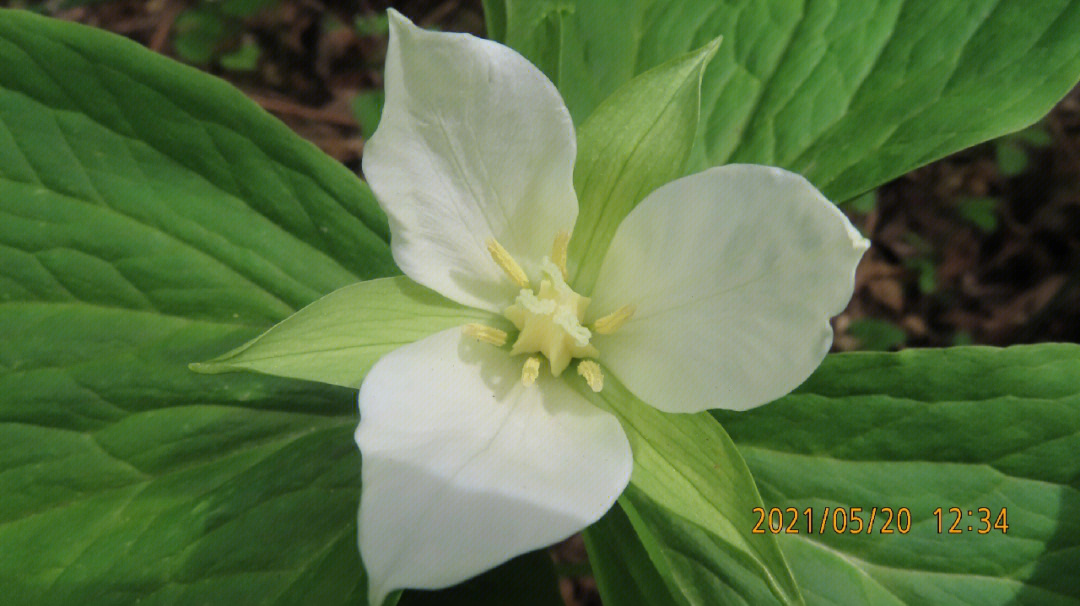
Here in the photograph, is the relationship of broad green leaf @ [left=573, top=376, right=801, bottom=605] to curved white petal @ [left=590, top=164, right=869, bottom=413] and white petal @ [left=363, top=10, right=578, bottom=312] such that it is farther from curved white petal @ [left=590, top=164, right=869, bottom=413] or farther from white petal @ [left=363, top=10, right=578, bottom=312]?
white petal @ [left=363, top=10, right=578, bottom=312]

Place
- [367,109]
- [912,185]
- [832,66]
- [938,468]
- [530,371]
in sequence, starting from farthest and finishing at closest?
[912,185], [367,109], [832,66], [938,468], [530,371]

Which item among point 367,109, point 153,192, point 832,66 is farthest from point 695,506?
point 367,109

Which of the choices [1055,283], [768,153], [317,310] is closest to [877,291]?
[1055,283]

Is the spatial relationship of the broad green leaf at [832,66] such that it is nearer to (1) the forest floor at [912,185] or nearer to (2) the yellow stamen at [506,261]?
(2) the yellow stamen at [506,261]

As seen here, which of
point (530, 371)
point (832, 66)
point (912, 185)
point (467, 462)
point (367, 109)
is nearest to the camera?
point (467, 462)

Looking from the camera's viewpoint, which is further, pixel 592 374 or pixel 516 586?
pixel 516 586

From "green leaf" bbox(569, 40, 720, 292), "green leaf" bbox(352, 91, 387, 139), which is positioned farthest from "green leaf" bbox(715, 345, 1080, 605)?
"green leaf" bbox(352, 91, 387, 139)
